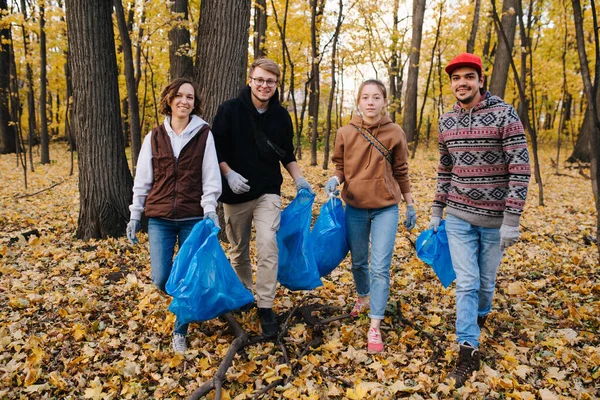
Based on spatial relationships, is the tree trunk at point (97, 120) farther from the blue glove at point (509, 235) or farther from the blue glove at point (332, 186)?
the blue glove at point (509, 235)

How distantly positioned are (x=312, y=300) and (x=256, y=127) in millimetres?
1674

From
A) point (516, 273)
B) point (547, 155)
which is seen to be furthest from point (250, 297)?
point (547, 155)

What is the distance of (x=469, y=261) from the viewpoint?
267 cm

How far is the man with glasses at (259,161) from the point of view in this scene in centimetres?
301

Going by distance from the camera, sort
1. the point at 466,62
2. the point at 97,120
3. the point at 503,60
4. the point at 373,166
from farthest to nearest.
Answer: the point at 503,60, the point at 97,120, the point at 373,166, the point at 466,62

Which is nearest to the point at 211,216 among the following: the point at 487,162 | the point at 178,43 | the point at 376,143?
the point at 376,143

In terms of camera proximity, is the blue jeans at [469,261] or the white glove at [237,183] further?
the white glove at [237,183]

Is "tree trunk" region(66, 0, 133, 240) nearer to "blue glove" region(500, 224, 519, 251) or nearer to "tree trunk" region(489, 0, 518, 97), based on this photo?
"blue glove" region(500, 224, 519, 251)

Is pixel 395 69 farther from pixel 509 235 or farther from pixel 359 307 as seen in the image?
pixel 509 235

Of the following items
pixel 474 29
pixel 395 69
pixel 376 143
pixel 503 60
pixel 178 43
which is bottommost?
pixel 376 143

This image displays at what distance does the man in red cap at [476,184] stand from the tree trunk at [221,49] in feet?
8.75

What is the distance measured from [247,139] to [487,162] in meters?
1.62

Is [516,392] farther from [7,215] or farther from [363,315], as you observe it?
[7,215]

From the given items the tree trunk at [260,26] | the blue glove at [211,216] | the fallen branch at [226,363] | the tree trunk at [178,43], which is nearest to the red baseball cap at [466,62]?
the blue glove at [211,216]
